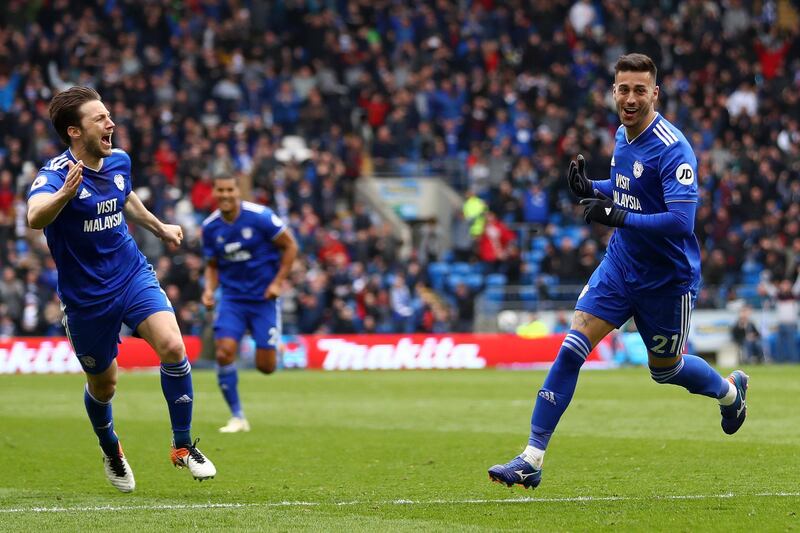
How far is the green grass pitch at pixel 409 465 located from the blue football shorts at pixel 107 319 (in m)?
0.97

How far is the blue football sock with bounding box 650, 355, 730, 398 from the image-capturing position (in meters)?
9.47

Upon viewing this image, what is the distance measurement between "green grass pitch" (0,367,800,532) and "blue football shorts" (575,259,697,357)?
3.33 ft

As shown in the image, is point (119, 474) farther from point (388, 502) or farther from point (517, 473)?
point (517, 473)

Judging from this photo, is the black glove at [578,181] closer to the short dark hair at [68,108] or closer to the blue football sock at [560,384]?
the blue football sock at [560,384]

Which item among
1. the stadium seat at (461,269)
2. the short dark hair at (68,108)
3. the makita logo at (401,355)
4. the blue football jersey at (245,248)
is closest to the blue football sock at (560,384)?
the short dark hair at (68,108)

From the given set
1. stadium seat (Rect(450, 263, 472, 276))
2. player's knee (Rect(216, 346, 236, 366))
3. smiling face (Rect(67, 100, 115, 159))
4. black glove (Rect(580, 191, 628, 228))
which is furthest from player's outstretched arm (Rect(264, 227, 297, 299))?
stadium seat (Rect(450, 263, 472, 276))

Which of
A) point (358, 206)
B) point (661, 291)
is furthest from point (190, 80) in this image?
point (661, 291)

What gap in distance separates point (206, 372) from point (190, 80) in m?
7.28

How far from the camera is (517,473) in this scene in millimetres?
8477

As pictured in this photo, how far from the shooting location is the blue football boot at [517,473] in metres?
8.42

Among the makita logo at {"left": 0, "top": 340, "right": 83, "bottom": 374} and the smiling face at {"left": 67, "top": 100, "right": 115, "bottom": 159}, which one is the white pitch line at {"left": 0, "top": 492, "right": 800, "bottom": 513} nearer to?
the smiling face at {"left": 67, "top": 100, "right": 115, "bottom": 159}

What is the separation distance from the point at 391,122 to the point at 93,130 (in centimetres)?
2401

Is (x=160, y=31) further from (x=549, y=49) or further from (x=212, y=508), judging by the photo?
(x=212, y=508)

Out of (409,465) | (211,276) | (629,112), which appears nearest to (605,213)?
(629,112)
